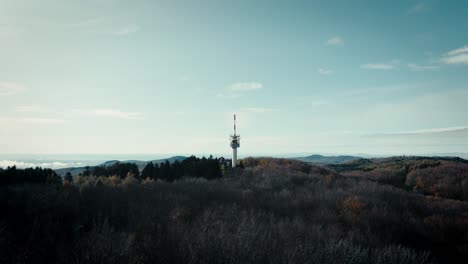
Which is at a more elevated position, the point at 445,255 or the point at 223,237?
the point at 223,237

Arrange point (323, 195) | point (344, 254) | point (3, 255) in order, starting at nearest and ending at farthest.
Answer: point (3, 255)
point (344, 254)
point (323, 195)

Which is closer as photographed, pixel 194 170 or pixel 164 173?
pixel 164 173

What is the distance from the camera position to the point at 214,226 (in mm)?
9672

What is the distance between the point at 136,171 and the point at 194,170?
6.32 metres

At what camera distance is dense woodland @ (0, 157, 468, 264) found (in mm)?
6270

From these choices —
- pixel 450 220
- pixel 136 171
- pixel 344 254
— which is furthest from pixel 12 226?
pixel 136 171

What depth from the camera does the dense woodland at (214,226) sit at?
247 inches

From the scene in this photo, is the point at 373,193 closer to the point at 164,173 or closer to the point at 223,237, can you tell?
the point at 223,237

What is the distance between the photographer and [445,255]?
1084cm

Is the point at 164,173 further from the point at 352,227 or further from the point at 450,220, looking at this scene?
the point at 450,220

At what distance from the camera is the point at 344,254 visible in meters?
7.04

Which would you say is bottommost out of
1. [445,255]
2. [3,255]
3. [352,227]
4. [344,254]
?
[445,255]

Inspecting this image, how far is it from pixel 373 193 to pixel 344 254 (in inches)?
615

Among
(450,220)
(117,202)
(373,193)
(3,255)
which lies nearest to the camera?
(3,255)
